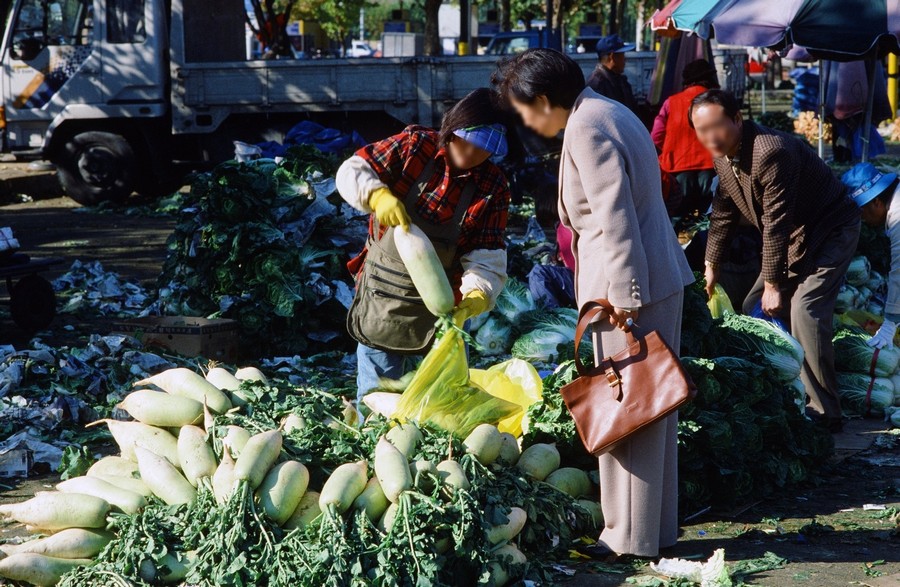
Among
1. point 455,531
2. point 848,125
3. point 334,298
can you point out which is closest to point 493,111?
point 455,531

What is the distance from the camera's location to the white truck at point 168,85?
13.5 m

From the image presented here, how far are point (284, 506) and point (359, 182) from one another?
49.7 inches

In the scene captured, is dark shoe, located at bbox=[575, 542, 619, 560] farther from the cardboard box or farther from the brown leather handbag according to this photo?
the cardboard box

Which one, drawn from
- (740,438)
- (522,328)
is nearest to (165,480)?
(740,438)

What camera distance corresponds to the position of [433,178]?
4.04 metres

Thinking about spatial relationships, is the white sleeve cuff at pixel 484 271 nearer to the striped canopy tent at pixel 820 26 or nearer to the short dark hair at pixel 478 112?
the short dark hair at pixel 478 112

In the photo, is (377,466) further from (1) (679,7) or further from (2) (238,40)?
(2) (238,40)

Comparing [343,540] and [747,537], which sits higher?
[343,540]

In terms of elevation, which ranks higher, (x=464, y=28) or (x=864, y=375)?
(x=464, y=28)

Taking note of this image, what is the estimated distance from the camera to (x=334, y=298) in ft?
23.5

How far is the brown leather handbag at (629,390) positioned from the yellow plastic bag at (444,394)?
489 mm

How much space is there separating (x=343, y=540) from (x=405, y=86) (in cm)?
1077

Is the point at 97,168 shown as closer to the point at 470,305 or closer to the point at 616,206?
the point at 470,305

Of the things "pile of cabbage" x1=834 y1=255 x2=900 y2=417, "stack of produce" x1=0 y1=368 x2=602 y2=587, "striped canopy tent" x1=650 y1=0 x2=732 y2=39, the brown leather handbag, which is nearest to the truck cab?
"striped canopy tent" x1=650 y1=0 x2=732 y2=39
